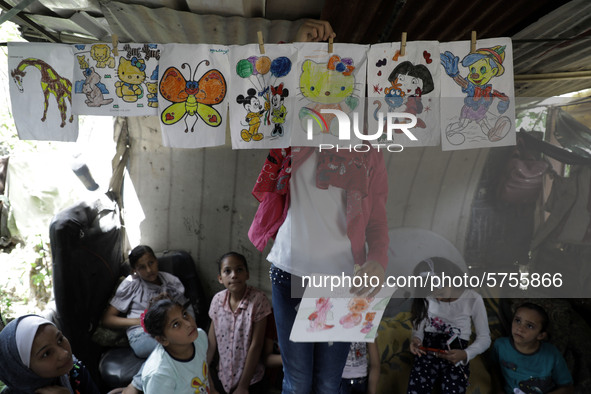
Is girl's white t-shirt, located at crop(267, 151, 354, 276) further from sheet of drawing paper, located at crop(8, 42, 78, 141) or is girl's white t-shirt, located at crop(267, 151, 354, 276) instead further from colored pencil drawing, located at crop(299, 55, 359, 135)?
sheet of drawing paper, located at crop(8, 42, 78, 141)

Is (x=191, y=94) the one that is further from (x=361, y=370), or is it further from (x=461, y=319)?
(x=461, y=319)

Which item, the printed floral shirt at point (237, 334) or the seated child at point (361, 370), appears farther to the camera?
the printed floral shirt at point (237, 334)

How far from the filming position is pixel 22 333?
80.5 inches

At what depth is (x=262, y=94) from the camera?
1917mm

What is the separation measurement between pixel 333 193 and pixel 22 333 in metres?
1.60

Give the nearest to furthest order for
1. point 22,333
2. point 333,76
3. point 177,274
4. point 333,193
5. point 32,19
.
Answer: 1. point 333,193
2. point 333,76
3. point 22,333
4. point 32,19
5. point 177,274

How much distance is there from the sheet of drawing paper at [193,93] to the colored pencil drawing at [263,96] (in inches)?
3.8

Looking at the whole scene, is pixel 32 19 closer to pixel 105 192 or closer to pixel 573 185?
pixel 105 192

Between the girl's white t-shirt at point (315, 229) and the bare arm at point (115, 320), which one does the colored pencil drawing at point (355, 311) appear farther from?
the bare arm at point (115, 320)

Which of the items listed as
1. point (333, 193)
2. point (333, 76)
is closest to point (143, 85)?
point (333, 76)

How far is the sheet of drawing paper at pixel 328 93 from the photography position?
1.85 meters

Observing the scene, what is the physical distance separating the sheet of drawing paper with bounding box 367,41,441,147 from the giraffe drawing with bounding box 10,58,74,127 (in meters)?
1.33

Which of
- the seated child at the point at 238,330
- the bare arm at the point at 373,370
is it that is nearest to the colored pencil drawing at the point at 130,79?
the seated child at the point at 238,330

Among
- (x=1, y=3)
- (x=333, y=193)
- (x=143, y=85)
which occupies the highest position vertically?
(x=1, y=3)
